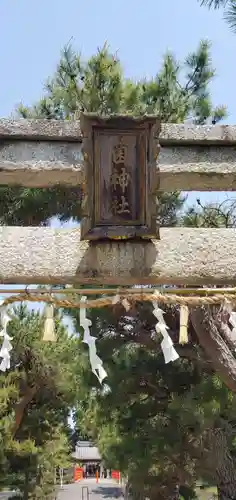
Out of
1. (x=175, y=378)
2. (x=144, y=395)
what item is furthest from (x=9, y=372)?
(x=175, y=378)

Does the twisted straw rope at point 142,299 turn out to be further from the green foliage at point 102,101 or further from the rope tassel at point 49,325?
the green foliage at point 102,101

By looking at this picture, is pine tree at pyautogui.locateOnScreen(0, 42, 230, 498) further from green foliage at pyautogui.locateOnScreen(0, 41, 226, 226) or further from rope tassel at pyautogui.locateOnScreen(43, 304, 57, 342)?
rope tassel at pyautogui.locateOnScreen(43, 304, 57, 342)

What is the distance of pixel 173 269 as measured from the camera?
3334 mm

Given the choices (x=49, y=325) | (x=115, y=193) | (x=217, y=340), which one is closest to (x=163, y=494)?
(x=217, y=340)

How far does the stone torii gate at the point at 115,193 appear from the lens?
10.5 ft

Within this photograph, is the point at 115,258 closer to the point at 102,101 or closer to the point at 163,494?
the point at 102,101

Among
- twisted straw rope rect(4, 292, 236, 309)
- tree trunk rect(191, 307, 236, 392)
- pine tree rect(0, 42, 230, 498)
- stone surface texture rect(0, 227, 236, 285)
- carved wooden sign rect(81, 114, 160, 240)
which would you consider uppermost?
pine tree rect(0, 42, 230, 498)

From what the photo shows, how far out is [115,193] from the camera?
3.22 metres

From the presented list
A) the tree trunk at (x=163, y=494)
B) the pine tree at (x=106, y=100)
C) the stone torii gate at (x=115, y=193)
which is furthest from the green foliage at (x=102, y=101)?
the tree trunk at (x=163, y=494)

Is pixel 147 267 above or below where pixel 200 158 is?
below

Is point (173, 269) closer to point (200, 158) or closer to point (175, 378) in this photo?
point (200, 158)

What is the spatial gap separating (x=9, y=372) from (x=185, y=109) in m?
9.52

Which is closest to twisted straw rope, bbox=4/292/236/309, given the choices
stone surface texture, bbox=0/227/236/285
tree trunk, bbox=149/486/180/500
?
stone surface texture, bbox=0/227/236/285

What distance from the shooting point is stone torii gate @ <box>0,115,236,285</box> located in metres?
3.20
